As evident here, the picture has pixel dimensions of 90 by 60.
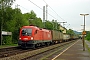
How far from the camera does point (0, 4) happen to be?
39.8m

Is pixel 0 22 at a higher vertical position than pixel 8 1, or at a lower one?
lower

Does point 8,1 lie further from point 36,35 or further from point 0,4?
point 36,35

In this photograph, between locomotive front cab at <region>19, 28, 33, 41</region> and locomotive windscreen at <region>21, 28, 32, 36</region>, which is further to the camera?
locomotive windscreen at <region>21, 28, 32, 36</region>

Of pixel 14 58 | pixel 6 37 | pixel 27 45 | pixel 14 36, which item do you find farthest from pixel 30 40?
pixel 14 36

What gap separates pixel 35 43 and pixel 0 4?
1389 centimetres

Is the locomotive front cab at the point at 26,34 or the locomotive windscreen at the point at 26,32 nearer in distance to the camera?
the locomotive front cab at the point at 26,34

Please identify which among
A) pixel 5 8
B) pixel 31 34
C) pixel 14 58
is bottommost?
pixel 14 58

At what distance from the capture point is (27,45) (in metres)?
29.0

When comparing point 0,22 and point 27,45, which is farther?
point 0,22

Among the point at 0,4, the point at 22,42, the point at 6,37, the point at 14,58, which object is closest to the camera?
the point at 14,58

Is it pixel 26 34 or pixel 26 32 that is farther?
pixel 26 32

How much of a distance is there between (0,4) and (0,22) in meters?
3.54

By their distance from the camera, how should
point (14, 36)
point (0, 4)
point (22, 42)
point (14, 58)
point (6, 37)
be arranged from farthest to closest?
point (14, 36), point (6, 37), point (0, 4), point (22, 42), point (14, 58)

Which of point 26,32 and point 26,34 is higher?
point 26,32
